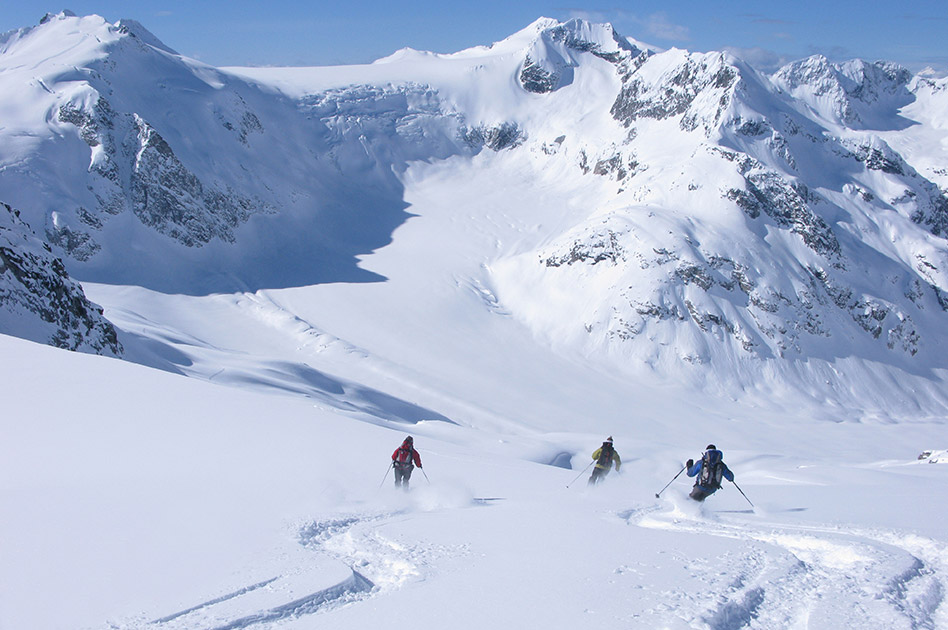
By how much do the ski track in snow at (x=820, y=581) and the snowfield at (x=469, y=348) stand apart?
6cm

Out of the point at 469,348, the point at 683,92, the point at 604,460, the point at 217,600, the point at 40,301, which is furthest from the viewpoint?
the point at 683,92

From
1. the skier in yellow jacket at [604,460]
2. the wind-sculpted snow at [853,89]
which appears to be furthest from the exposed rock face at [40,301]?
the wind-sculpted snow at [853,89]

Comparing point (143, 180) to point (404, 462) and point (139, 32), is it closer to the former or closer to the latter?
point (139, 32)

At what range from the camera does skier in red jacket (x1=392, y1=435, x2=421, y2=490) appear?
12.9 metres

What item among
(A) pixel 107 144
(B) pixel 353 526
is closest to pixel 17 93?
(A) pixel 107 144

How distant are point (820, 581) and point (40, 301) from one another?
28236 millimetres

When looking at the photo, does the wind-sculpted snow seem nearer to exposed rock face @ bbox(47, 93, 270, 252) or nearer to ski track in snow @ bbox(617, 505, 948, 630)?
exposed rock face @ bbox(47, 93, 270, 252)

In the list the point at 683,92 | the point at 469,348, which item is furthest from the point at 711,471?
the point at 683,92

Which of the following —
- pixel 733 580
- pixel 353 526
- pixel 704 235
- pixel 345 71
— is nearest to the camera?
pixel 733 580

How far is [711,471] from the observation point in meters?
13.1

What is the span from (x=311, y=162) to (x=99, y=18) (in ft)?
115

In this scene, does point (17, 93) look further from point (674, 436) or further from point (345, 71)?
point (674, 436)

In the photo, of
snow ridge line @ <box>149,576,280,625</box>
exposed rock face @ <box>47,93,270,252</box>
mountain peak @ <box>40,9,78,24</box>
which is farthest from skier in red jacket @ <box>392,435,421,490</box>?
mountain peak @ <box>40,9,78,24</box>

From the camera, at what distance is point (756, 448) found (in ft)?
158
